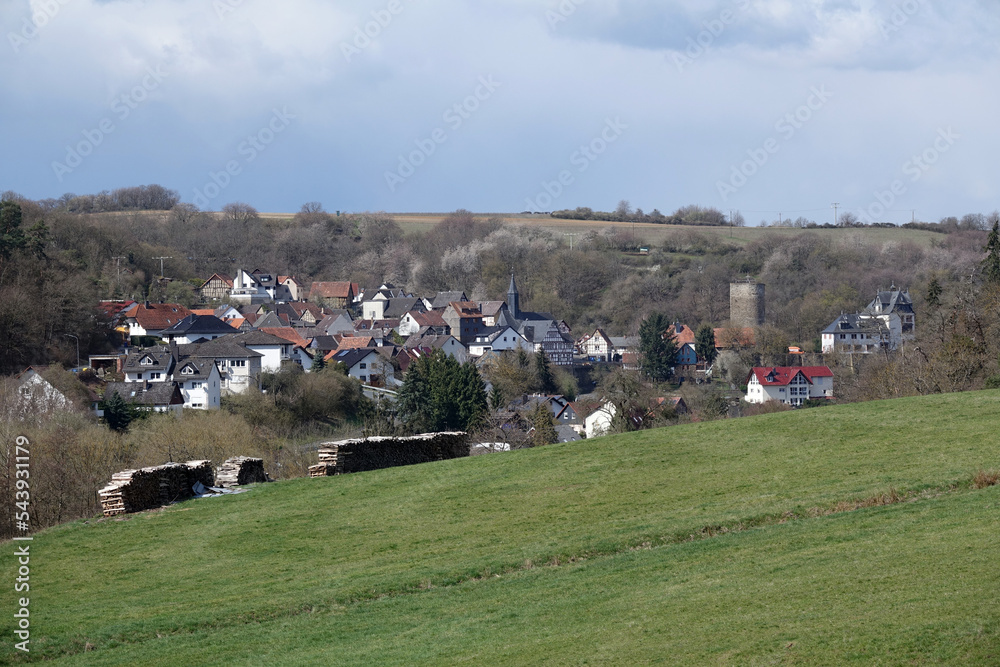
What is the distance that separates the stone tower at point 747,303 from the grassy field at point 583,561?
103687 mm

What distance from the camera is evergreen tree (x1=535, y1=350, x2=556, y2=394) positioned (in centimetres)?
→ 8606

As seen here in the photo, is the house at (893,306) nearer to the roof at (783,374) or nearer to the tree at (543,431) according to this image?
the roof at (783,374)

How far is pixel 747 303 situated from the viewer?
415 feet

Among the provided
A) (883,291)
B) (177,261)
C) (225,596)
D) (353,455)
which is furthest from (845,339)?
(225,596)

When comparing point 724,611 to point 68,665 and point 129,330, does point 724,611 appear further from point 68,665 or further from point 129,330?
point 129,330

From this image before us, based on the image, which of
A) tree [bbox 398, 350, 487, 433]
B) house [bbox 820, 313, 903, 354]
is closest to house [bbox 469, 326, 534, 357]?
house [bbox 820, 313, 903, 354]

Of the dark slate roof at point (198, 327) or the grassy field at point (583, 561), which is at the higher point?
the dark slate roof at point (198, 327)

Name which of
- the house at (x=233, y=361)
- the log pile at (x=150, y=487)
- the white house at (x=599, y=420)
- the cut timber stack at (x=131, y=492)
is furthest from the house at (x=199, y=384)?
the cut timber stack at (x=131, y=492)

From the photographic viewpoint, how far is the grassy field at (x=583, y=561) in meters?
10.7

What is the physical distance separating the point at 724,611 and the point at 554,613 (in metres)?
2.22

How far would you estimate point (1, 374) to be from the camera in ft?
210

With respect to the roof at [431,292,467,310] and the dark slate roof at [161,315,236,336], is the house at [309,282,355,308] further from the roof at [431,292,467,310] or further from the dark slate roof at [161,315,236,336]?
the dark slate roof at [161,315,236,336]

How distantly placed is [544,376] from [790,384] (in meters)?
20.8

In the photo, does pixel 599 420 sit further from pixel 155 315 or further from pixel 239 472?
pixel 155 315
